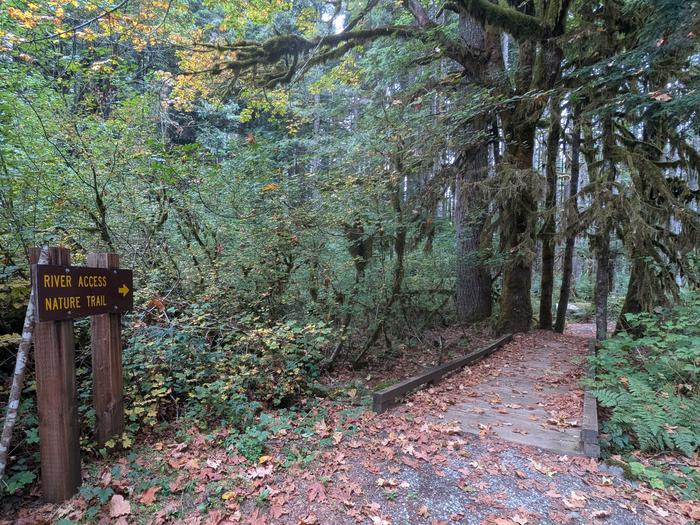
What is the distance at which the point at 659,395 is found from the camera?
400 centimetres

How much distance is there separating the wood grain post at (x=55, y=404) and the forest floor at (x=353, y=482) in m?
0.19

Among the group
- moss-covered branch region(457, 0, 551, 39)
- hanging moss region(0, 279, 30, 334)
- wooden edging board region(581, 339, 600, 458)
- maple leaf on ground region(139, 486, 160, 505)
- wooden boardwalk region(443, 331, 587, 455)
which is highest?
moss-covered branch region(457, 0, 551, 39)

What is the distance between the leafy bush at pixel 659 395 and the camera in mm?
3438

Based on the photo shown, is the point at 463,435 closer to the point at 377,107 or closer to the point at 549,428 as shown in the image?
the point at 549,428

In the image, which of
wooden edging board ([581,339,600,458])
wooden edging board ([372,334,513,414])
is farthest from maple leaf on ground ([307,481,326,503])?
wooden edging board ([581,339,600,458])

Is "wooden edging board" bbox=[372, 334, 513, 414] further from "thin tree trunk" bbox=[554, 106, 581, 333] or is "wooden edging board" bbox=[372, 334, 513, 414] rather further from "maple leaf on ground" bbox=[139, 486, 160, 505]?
"thin tree trunk" bbox=[554, 106, 581, 333]

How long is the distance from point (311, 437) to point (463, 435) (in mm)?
1680

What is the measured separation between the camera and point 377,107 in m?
9.23

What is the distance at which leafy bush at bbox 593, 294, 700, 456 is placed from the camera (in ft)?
11.3

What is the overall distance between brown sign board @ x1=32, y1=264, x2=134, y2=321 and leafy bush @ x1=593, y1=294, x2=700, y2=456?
5.08 metres

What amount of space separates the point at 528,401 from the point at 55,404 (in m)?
5.29

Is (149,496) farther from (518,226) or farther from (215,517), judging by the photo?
(518,226)

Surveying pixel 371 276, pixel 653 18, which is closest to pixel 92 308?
pixel 371 276

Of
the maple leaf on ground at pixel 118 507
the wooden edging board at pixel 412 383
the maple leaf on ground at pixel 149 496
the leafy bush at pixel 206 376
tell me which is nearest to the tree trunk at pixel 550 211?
the wooden edging board at pixel 412 383
